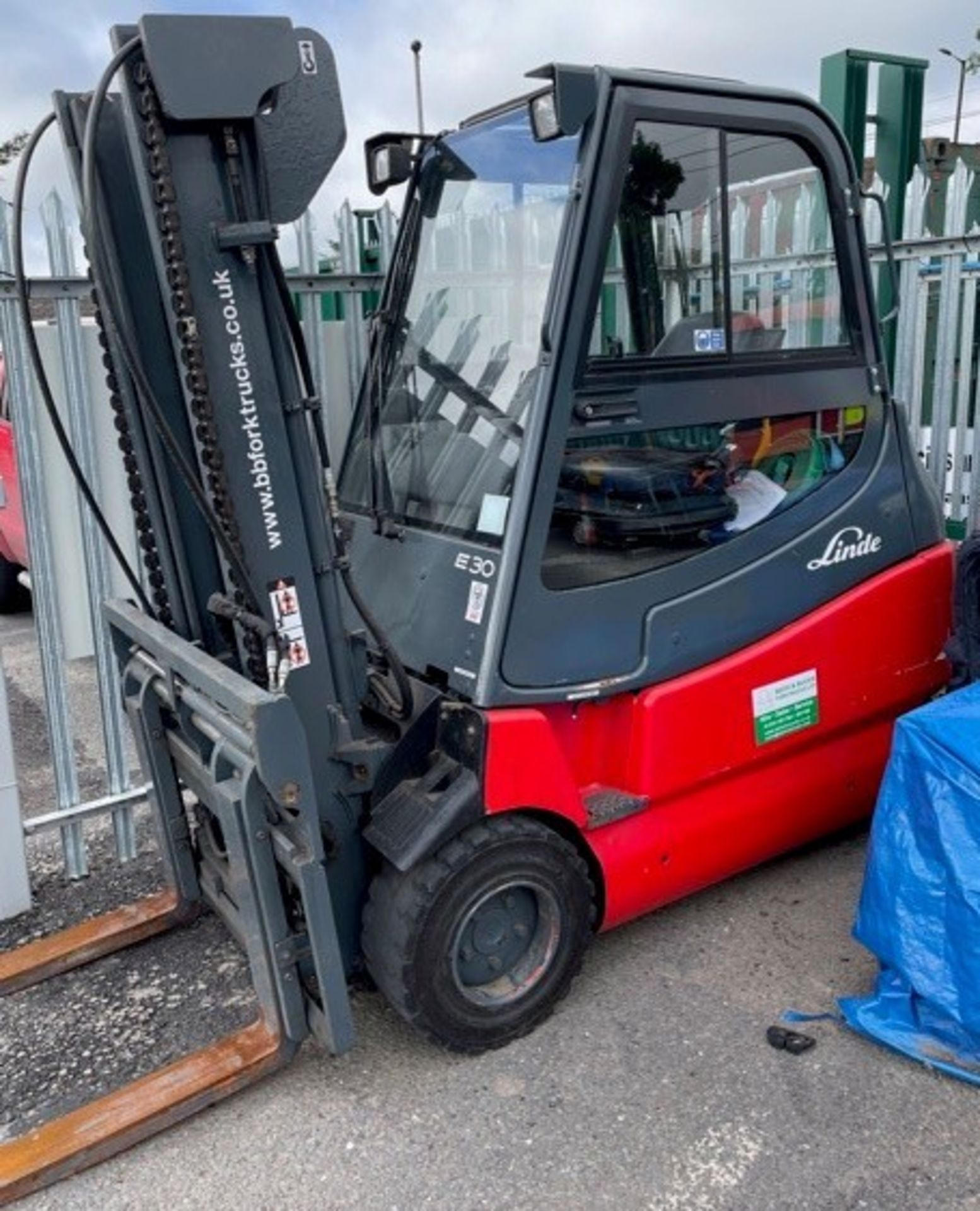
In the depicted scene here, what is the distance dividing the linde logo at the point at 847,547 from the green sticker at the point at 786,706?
0.31 metres

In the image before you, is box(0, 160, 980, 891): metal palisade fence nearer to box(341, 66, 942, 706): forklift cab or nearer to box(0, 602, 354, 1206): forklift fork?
box(341, 66, 942, 706): forklift cab

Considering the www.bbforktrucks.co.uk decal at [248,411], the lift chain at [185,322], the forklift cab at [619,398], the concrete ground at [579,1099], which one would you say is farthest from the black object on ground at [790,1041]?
the www.bbforktrucks.co.uk decal at [248,411]

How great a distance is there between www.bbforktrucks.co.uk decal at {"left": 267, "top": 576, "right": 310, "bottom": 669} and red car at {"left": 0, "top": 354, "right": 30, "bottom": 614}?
4.40 feet

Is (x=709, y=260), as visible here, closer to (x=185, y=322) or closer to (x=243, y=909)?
(x=185, y=322)

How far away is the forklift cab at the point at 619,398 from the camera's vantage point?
245 centimetres

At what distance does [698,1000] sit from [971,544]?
1.59 metres

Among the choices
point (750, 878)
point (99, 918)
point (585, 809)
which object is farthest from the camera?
point (750, 878)

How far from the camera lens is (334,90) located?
219 cm

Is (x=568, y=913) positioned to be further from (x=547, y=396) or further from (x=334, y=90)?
(x=334, y=90)

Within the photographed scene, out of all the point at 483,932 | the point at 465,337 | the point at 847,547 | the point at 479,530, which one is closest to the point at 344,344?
the point at 465,337

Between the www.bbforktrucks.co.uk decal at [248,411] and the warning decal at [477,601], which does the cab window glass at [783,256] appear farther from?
the www.bbforktrucks.co.uk decal at [248,411]

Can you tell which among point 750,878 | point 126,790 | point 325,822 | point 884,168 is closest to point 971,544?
point 750,878

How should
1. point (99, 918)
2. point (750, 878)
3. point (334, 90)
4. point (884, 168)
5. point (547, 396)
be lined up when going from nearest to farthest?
point (334, 90), point (547, 396), point (99, 918), point (750, 878), point (884, 168)

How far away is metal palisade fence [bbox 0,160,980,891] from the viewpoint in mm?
2988
